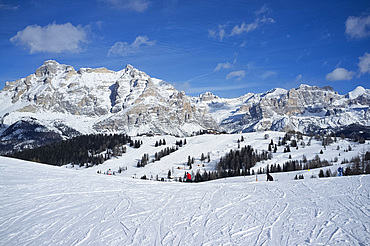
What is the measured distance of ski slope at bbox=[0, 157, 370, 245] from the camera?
1129 centimetres

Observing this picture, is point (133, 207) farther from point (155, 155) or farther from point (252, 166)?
point (155, 155)

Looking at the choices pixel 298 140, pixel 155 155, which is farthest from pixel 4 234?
pixel 298 140

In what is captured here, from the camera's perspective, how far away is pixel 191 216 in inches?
577

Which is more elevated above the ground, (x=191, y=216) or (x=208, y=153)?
(x=208, y=153)

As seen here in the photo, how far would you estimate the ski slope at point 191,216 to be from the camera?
1129 cm

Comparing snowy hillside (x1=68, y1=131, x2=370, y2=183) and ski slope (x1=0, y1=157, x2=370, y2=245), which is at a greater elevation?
snowy hillside (x1=68, y1=131, x2=370, y2=183)

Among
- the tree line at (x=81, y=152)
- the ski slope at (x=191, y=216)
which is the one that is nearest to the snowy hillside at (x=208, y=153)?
the tree line at (x=81, y=152)

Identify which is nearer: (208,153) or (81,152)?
(208,153)

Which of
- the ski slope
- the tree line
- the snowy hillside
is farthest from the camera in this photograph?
the tree line

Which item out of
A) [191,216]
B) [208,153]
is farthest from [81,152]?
[191,216]

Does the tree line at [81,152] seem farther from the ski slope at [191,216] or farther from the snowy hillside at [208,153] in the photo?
the ski slope at [191,216]

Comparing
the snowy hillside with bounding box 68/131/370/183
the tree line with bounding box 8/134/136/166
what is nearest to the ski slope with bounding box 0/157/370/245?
the snowy hillside with bounding box 68/131/370/183

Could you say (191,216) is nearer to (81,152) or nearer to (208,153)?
(208,153)

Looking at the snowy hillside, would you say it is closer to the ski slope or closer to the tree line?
the tree line
